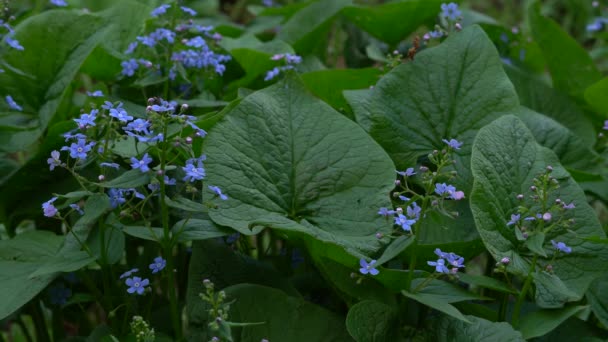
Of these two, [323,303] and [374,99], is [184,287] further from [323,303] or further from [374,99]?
[374,99]

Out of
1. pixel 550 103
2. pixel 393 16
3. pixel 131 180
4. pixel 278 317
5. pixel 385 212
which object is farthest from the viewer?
pixel 393 16

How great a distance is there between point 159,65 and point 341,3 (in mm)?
836

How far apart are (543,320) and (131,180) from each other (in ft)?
3.54

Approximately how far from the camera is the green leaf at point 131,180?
1.70 meters

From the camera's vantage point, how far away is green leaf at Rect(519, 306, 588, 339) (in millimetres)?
1943

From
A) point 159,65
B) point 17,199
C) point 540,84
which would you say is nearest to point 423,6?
point 540,84

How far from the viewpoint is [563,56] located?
2912 millimetres

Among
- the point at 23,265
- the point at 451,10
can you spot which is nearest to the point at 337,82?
the point at 451,10

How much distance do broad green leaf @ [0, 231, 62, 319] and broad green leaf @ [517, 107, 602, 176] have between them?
1485mm

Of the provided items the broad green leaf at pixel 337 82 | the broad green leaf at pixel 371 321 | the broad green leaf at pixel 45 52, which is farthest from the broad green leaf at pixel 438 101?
the broad green leaf at pixel 45 52

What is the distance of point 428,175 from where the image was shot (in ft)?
5.68

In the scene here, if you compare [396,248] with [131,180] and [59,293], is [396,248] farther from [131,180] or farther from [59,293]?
[59,293]

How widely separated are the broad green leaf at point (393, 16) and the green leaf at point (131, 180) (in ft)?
4.80

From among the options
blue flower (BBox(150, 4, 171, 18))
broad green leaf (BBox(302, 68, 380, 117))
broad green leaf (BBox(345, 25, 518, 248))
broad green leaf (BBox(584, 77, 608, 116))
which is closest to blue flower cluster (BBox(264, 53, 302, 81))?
broad green leaf (BBox(302, 68, 380, 117))
